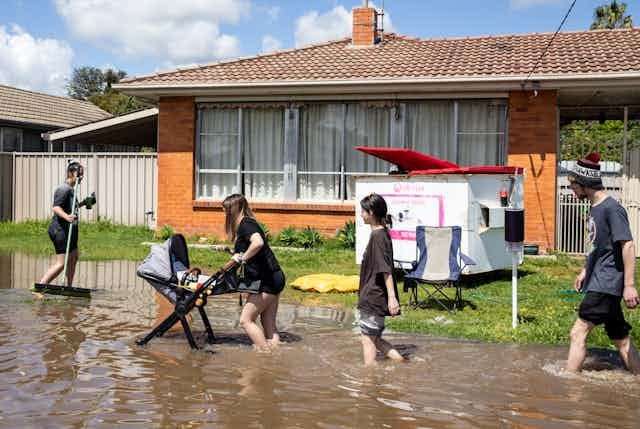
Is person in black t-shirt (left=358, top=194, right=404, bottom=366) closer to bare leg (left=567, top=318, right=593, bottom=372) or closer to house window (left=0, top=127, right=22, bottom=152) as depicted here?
bare leg (left=567, top=318, right=593, bottom=372)

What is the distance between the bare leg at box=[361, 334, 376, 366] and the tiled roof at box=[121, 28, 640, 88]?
9155 millimetres

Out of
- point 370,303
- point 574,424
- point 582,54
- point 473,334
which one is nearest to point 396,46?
point 582,54

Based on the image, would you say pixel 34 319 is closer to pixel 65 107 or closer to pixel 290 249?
pixel 290 249

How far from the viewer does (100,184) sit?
19.8 meters

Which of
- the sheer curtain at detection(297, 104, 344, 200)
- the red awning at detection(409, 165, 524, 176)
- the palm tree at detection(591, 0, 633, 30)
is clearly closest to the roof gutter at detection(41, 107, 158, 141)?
the sheer curtain at detection(297, 104, 344, 200)

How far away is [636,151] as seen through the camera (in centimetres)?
1475

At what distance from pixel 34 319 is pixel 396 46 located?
41.1 feet

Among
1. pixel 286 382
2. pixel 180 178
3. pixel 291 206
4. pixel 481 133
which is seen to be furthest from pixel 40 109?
pixel 286 382

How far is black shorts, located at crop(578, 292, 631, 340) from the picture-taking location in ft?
20.0

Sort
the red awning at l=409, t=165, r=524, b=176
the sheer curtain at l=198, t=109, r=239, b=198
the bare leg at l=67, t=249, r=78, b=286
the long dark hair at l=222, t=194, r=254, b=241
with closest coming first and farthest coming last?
the long dark hair at l=222, t=194, r=254, b=241, the bare leg at l=67, t=249, r=78, b=286, the red awning at l=409, t=165, r=524, b=176, the sheer curtain at l=198, t=109, r=239, b=198

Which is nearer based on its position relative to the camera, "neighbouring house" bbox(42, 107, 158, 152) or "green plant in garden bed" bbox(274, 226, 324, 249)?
"green plant in garden bed" bbox(274, 226, 324, 249)

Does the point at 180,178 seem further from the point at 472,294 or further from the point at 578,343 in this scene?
the point at 578,343

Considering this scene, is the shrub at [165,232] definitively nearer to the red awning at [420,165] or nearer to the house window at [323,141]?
the house window at [323,141]

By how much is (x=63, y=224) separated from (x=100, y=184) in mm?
9918
